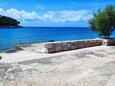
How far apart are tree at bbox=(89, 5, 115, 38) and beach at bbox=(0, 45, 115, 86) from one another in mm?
6942

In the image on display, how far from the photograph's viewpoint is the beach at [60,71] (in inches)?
293

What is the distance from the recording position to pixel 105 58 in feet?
37.1

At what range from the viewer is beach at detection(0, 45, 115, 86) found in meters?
7.43

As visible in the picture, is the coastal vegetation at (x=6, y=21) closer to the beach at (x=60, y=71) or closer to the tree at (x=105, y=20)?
the tree at (x=105, y=20)

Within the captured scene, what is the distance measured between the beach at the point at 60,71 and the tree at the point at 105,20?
22.8ft

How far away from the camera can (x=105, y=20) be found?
17656 mm

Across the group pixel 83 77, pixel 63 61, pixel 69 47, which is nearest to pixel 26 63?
pixel 63 61

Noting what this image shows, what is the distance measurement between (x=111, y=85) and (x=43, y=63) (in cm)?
376

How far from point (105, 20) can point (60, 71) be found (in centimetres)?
1008

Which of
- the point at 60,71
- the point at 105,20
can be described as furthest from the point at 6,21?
the point at 60,71

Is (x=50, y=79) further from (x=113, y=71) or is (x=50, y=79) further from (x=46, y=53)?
(x=46, y=53)

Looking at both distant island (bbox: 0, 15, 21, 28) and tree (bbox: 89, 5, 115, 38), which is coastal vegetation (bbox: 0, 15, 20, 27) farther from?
tree (bbox: 89, 5, 115, 38)

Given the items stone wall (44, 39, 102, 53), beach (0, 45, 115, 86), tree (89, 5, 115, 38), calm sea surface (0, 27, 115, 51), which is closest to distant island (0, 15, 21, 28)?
calm sea surface (0, 27, 115, 51)

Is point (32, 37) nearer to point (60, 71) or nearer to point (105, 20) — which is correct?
point (105, 20)
